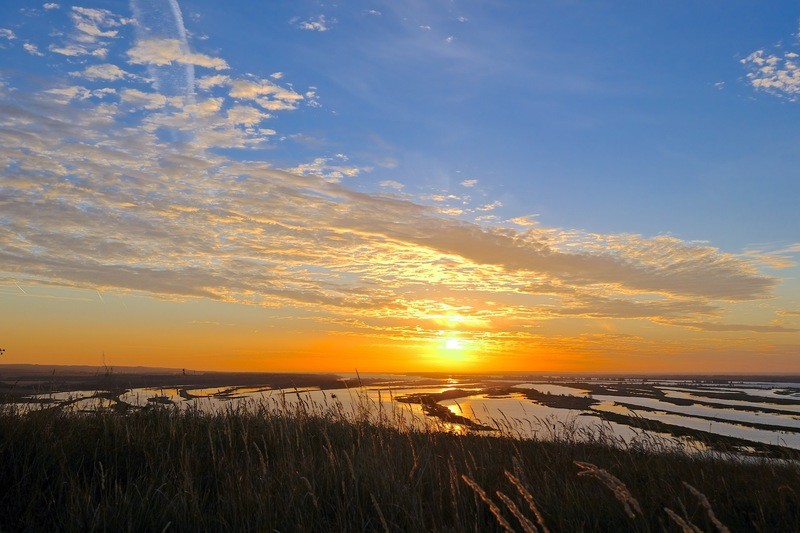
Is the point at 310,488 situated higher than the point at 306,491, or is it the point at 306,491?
the point at 310,488

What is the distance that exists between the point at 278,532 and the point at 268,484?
92cm

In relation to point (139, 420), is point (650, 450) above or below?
below

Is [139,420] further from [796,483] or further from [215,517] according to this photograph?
[796,483]

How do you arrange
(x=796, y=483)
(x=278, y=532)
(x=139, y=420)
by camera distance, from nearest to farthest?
(x=278, y=532), (x=796, y=483), (x=139, y=420)

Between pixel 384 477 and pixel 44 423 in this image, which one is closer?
pixel 384 477

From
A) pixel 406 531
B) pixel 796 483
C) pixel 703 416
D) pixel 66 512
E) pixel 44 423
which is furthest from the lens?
pixel 703 416

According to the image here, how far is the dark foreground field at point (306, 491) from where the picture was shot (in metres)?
4.82

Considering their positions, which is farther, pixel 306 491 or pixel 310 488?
pixel 306 491

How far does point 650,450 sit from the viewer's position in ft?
34.2

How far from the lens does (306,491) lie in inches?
220

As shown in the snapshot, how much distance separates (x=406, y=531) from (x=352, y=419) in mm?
6382

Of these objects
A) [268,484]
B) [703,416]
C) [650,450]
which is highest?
[268,484]

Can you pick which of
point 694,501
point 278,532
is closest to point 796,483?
point 694,501

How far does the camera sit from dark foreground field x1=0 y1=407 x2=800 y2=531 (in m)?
4.82
